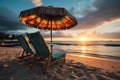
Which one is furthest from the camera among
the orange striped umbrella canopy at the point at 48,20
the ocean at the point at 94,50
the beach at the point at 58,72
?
the ocean at the point at 94,50

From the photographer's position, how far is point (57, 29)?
6652 mm

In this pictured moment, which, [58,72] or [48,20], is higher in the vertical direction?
[48,20]

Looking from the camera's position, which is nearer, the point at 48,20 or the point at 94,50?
the point at 48,20

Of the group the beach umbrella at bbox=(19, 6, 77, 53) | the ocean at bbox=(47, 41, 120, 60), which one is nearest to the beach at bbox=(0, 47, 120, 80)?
the beach umbrella at bbox=(19, 6, 77, 53)

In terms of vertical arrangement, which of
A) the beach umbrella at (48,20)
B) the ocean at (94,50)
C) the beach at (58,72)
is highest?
the beach umbrella at (48,20)

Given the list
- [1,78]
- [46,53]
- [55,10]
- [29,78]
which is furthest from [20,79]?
[55,10]

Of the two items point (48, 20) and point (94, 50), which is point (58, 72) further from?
point (94, 50)

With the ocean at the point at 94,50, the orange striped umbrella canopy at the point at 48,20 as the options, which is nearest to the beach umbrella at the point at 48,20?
the orange striped umbrella canopy at the point at 48,20

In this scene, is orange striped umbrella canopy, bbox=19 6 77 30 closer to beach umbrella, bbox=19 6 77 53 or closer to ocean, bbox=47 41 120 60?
beach umbrella, bbox=19 6 77 53

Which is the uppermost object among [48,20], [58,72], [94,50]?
[48,20]

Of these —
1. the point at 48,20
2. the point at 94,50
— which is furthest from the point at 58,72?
the point at 94,50

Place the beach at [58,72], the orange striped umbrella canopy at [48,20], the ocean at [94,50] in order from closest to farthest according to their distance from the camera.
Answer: the beach at [58,72] → the orange striped umbrella canopy at [48,20] → the ocean at [94,50]

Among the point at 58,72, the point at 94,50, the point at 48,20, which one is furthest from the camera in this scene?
the point at 94,50

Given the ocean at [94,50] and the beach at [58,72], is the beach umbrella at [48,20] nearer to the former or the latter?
the beach at [58,72]
